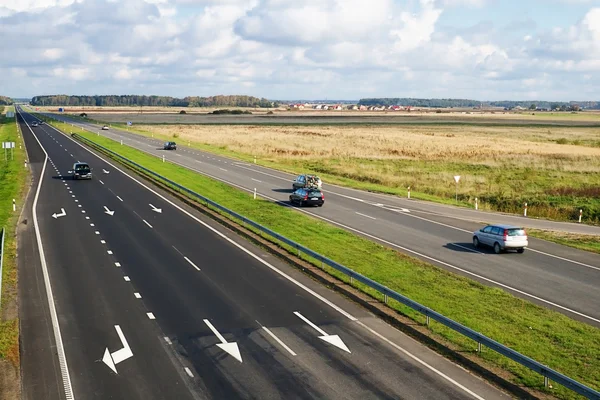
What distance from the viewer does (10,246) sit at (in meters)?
29.0

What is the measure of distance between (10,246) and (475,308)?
19.5 meters

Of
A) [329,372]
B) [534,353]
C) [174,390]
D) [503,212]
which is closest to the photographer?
[174,390]

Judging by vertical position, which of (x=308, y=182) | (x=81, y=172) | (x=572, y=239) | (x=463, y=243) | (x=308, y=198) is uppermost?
(x=308, y=182)

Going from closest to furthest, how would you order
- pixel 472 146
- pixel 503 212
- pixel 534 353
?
pixel 534 353
pixel 503 212
pixel 472 146

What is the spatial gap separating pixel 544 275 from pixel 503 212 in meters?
20.0

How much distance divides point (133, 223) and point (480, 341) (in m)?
22.9

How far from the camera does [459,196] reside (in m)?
53.3

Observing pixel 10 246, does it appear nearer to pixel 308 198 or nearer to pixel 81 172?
pixel 308 198

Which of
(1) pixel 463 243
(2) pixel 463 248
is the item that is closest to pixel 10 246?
(2) pixel 463 248

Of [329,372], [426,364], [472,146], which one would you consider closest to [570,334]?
[426,364]

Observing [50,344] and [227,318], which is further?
[227,318]

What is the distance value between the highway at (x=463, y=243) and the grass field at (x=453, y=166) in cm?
524

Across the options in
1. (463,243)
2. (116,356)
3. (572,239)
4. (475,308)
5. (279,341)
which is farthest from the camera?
(572,239)

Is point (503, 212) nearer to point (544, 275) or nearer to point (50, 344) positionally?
point (544, 275)
